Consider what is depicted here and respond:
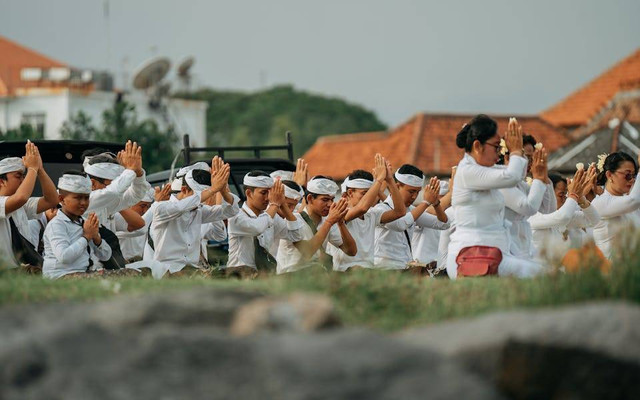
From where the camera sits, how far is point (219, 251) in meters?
16.6

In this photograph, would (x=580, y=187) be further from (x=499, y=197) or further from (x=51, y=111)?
(x=51, y=111)

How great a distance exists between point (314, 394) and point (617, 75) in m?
67.1

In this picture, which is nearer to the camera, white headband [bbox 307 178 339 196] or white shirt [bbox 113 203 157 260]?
white headband [bbox 307 178 339 196]

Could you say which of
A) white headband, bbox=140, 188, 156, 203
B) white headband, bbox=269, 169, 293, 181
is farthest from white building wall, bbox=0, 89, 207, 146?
white headband, bbox=140, 188, 156, 203

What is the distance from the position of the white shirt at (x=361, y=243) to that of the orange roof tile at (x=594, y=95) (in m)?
54.4

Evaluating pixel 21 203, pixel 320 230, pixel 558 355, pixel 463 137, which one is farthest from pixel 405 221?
pixel 558 355

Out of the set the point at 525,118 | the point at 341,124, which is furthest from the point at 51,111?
the point at 341,124

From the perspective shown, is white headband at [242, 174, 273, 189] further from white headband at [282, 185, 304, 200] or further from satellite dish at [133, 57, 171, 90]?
satellite dish at [133, 57, 171, 90]

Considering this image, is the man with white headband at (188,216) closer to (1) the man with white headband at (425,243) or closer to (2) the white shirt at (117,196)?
(2) the white shirt at (117,196)

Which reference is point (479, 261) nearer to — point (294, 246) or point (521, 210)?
point (521, 210)

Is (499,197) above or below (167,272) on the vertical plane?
above

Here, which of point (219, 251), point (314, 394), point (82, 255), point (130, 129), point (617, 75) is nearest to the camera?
point (314, 394)

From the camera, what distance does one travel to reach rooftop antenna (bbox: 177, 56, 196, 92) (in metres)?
66.8

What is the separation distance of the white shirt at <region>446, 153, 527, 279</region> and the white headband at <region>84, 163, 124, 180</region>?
13.1ft
